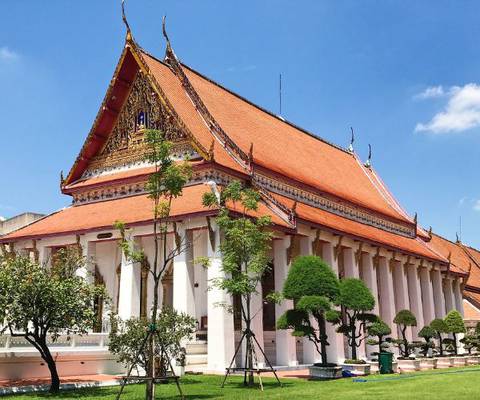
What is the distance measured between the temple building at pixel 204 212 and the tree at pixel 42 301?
371 cm

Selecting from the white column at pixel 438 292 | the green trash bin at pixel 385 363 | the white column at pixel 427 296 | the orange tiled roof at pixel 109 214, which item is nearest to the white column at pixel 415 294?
the white column at pixel 427 296

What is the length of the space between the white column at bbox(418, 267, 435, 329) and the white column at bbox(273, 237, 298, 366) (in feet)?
45.5

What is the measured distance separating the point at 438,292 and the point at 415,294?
12.3 feet

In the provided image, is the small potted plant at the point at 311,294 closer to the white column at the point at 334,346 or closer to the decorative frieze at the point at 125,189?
the white column at the point at 334,346

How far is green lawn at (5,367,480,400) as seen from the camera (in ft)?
37.4

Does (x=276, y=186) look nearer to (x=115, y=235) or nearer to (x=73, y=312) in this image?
(x=115, y=235)

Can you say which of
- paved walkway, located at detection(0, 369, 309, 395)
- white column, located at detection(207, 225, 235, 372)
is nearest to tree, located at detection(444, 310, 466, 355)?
paved walkway, located at detection(0, 369, 309, 395)

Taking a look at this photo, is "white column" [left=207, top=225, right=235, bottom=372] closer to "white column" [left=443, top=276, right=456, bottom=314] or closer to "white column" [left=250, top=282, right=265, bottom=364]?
"white column" [left=250, top=282, right=265, bottom=364]

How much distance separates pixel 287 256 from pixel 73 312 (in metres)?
8.83

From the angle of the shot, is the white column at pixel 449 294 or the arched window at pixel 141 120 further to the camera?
the white column at pixel 449 294

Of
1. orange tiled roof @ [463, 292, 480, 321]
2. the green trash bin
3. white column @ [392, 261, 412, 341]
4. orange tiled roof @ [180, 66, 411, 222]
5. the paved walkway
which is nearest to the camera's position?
the paved walkway

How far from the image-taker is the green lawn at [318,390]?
11391mm

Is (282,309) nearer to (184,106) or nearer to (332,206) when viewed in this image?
(184,106)

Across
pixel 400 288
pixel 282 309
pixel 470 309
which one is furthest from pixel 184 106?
pixel 470 309
